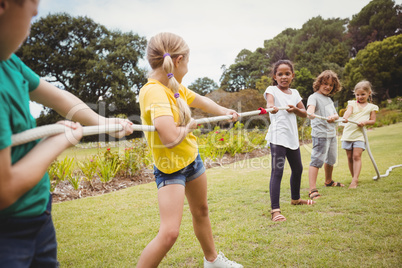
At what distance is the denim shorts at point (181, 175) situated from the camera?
1788 mm

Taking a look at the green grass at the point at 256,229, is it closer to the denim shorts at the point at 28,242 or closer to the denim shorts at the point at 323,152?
the denim shorts at the point at 323,152

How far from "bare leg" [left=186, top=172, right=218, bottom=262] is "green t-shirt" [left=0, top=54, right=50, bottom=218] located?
108 cm

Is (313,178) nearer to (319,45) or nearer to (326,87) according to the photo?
(326,87)

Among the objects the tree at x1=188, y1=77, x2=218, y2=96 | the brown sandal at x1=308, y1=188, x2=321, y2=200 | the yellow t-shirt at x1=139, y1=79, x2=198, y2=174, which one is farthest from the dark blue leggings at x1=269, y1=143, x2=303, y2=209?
the tree at x1=188, y1=77, x2=218, y2=96

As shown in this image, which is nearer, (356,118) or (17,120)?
(17,120)

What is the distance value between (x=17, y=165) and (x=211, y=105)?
167cm

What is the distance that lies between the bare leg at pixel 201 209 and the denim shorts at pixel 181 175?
0.15ft

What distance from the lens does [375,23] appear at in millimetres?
39156

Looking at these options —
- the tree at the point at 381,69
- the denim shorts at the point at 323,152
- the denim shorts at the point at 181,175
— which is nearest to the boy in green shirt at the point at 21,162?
the denim shorts at the point at 181,175

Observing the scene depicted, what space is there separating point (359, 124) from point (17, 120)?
507cm

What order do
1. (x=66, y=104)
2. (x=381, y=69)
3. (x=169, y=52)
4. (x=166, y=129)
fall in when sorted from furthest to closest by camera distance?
(x=381, y=69) < (x=169, y=52) < (x=166, y=129) < (x=66, y=104)

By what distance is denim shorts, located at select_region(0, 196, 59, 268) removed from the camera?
93cm

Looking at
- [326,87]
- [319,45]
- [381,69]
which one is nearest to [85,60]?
[326,87]

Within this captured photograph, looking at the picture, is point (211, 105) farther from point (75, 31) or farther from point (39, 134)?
point (75, 31)
